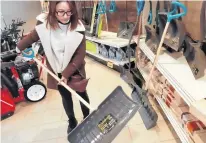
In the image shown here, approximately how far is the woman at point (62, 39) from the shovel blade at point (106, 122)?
1.07ft

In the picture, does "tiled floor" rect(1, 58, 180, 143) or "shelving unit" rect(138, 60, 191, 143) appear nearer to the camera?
"shelving unit" rect(138, 60, 191, 143)

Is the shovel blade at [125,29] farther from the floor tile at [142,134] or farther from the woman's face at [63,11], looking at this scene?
the woman's face at [63,11]

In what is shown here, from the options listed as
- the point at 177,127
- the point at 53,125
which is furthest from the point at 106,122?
the point at 53,125

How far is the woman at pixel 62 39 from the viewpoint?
1195 millimetres

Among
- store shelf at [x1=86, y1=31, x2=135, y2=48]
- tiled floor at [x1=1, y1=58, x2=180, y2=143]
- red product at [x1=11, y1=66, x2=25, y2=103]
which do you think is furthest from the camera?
store shelf at [x1=86, y1=31, x2=135, y2=48]

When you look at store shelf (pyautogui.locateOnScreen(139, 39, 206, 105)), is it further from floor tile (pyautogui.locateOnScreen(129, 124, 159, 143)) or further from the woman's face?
the woman's face

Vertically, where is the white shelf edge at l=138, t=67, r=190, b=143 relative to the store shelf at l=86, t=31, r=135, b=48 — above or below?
below

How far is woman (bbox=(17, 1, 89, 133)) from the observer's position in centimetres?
120

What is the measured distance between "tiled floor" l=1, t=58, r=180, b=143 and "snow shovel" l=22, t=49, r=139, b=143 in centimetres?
36

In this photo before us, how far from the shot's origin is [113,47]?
9.10 ft

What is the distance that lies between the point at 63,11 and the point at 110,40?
1.61m

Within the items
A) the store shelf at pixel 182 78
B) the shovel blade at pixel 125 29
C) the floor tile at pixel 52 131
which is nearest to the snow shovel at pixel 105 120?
the store shelf at pixel 182 78

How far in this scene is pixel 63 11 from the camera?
117 cm

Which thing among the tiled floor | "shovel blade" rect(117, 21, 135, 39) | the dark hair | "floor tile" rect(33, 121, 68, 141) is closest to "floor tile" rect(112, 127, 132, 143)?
the tiled floor
